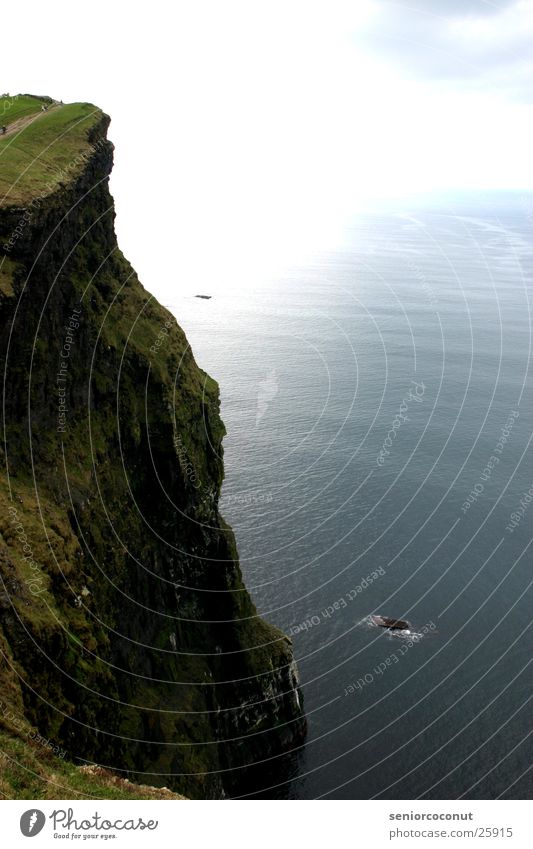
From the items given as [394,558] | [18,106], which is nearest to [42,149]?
[18,106]

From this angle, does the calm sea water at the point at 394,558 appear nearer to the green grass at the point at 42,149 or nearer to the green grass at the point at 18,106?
the green grass at the point at 42,149

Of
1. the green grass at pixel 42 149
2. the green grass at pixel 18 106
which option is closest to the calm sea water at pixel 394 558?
the green grass at pixel 42 149

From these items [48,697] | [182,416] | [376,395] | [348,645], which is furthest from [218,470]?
[376,395]

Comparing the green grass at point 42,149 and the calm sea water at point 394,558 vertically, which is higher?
the green grass at point 42,149

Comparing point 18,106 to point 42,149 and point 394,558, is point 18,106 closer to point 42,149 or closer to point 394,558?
point 42,149

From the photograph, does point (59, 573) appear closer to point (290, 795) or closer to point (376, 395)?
point (290, 795)
